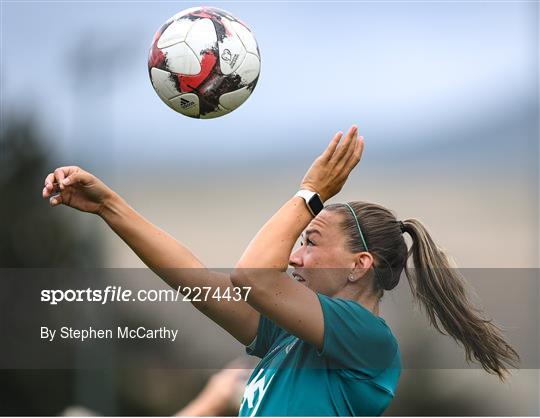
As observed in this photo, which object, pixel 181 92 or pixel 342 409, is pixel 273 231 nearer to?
pixel 342 409

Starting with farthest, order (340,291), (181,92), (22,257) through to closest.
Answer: (22,257) → (181,92) → (340,291)

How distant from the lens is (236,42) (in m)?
4.46

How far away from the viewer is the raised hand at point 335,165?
11.6 ft

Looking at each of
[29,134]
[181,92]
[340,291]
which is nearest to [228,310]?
[340,291]

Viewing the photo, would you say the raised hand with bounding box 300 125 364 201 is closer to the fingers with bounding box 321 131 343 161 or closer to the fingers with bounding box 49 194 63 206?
the fingers with bounding box 321 131 343 161

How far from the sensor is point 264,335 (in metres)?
4.03

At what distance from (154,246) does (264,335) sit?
0.63 metres

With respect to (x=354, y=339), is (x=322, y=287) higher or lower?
higher

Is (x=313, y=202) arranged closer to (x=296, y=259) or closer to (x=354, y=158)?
(x=354, y=158)

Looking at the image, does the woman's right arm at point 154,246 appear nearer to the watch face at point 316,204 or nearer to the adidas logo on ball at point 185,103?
the watch face at point 316,204

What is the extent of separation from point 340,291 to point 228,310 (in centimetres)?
51
